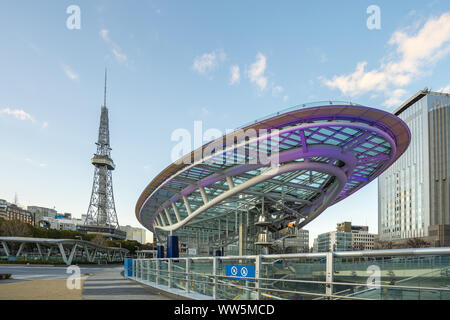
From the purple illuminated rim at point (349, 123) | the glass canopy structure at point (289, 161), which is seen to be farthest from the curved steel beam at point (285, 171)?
the purple illuminated rim at point (349, 123)

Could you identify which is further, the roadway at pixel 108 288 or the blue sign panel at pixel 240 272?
the roadway at pixel 108 288

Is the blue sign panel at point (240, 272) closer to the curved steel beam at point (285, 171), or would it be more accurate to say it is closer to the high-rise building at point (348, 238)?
the curved steel beam at point (285, 171)

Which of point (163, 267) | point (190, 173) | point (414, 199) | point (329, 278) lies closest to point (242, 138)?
point (190, 173)

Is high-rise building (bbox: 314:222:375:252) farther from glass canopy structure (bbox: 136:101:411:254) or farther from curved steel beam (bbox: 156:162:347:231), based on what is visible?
curved steel beam (bbox: 156:162:347:231)

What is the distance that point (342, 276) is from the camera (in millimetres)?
5230

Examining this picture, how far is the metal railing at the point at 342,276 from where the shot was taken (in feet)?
15.4

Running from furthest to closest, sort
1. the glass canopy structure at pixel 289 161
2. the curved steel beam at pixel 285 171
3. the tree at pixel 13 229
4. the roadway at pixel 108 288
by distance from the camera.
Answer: the tree at pixel 13 229
the curved steel beam at pixel 285 171
the glass canopy structure at pixel 289 161
the roadway at pixel 108 288

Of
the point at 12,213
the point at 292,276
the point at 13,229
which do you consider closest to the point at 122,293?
the point at 292,276

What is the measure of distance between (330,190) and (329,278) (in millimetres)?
28697

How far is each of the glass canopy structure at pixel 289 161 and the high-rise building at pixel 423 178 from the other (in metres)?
71.4

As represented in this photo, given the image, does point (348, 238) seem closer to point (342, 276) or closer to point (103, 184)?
point (103, 184)

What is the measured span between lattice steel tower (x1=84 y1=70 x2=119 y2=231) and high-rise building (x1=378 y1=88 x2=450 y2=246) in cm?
10486

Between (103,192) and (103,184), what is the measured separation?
3487 millimetres

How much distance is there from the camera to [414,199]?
108 meters
